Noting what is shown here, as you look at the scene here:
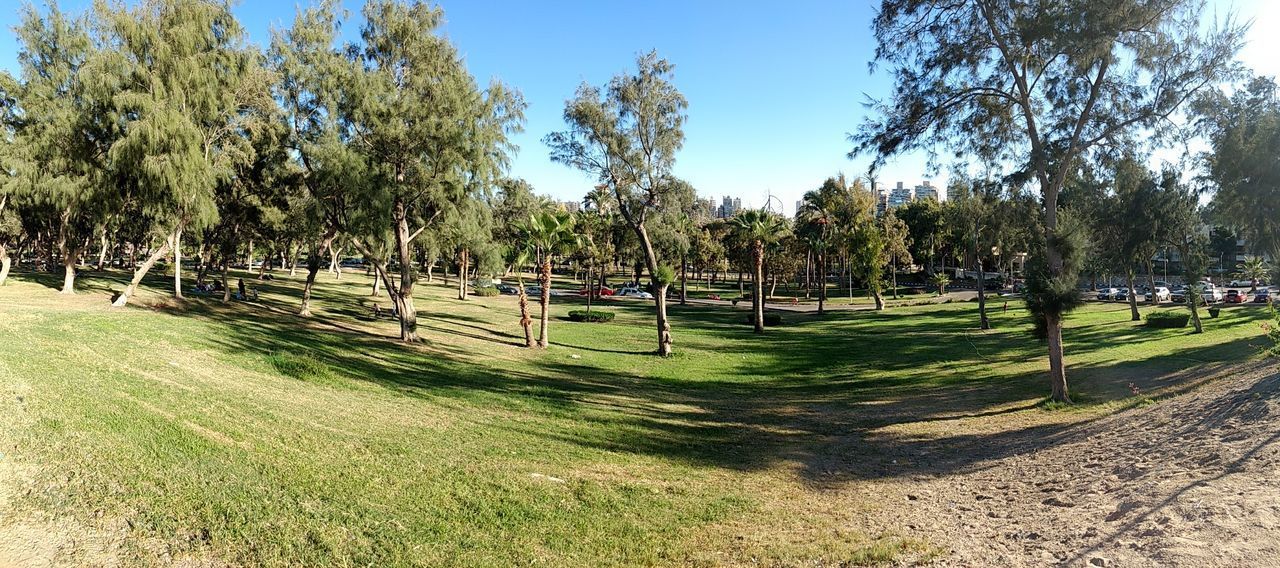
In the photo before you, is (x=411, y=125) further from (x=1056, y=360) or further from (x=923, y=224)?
(x=923, y=224)

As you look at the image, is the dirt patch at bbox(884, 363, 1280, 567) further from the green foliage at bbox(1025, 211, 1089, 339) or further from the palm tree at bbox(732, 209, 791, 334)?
the palm tree at bbox(732, 209, 791, 334)

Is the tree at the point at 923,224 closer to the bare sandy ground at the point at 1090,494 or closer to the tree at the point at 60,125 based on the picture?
the bare sandy ground at the point at 1090,494

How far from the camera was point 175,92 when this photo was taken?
2192 centimetres

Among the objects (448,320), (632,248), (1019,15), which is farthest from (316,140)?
(632,248)

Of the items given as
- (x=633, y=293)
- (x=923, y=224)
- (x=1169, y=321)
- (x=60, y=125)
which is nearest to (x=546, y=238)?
(x=60, y=125)

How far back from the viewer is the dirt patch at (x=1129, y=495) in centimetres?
631

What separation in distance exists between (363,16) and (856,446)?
23.1 m

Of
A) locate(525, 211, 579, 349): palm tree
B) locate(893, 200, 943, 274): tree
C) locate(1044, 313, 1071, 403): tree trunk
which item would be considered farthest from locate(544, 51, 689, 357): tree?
locate(893, 200, 943, 274): tree

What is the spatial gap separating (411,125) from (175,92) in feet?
26.9

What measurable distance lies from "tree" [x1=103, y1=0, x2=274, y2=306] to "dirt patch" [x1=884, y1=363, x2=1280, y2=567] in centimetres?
2480

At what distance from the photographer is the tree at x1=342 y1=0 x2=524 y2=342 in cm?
2222

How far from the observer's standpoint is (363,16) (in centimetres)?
2378

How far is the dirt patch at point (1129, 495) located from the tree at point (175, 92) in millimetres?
24804

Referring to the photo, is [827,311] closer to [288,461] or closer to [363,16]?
[363,16]
